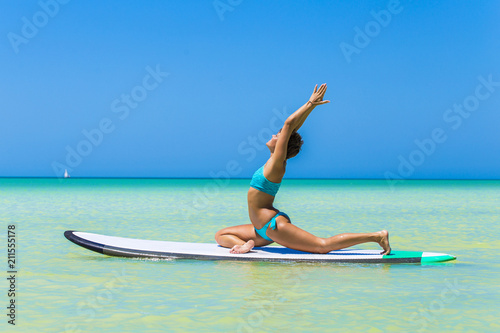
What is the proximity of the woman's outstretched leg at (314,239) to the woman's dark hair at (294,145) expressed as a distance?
0.80 m

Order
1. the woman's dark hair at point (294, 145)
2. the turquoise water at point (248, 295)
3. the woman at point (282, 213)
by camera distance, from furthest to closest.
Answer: the woman's dark hair at point (294, 145)
the woman at point (282, 213)
the turquoise water at point (248, 295)

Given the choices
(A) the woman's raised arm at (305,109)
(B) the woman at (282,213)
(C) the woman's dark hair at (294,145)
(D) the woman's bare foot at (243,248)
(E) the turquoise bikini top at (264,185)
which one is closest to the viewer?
(A) the woman's raised arm at (305,109)

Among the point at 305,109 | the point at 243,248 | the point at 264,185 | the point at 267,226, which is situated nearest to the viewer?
the point at 305,109

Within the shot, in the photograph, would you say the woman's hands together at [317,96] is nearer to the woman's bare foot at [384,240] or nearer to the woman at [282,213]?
the woman at [282,213]

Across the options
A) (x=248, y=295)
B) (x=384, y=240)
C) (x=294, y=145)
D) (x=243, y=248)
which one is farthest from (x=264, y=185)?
(x=248, y=295)

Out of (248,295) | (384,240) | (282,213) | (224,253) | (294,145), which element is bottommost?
(248,295)

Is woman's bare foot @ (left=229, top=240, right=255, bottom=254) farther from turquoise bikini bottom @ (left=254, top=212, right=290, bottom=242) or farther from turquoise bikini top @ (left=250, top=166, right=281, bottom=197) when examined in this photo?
turquoise bikini top @ (left=250, top=166, right=281, bottom=197)

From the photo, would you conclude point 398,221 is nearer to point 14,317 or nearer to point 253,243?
point 253,243

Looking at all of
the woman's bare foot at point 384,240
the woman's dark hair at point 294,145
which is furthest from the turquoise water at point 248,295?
the woman's dark hair at point 294,145

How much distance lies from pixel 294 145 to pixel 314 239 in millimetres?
1267

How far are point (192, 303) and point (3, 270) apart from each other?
299 centimetres

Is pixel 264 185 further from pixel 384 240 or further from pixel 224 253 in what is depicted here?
pixel 384 240

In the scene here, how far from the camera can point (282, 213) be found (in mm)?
7000

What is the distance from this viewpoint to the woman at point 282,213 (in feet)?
21.4
